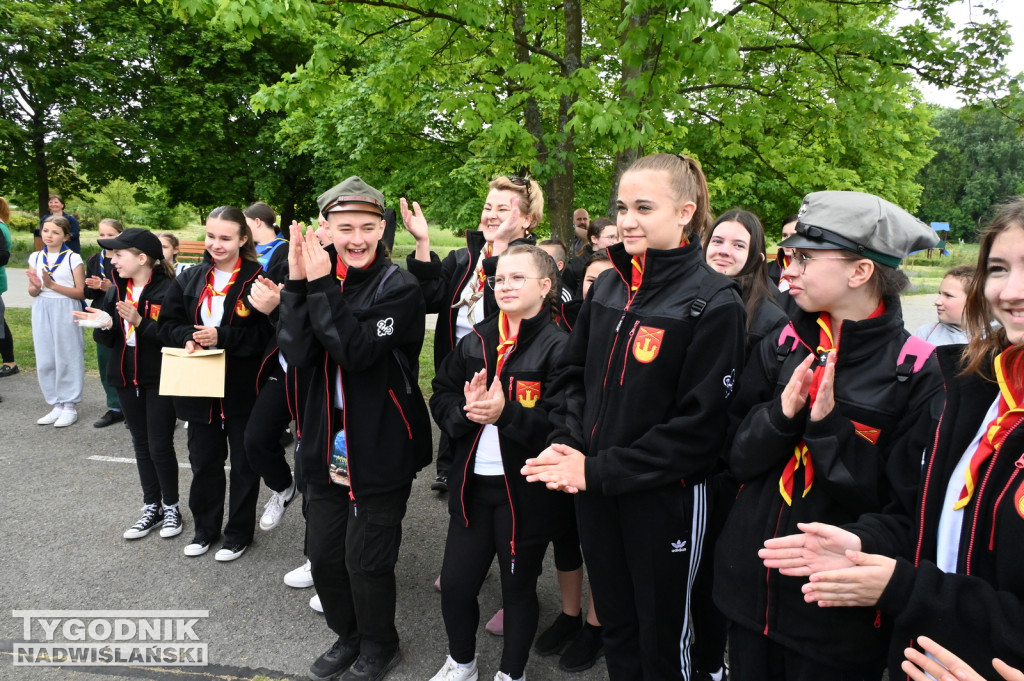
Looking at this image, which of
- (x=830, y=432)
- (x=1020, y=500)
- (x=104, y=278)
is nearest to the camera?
(x=1020, y=500)

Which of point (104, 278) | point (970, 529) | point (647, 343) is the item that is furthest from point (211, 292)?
point (970, 529)

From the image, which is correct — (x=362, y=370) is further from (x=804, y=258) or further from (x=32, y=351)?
(x=32, y=351)

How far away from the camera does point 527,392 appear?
303 centimetres

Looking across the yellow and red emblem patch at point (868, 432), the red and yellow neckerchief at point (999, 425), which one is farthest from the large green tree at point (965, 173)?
the red and yellow neckerchief at point (999, 425)

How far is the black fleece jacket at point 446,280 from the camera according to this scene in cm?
427

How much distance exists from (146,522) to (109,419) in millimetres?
2910

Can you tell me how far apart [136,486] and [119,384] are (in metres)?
1.26

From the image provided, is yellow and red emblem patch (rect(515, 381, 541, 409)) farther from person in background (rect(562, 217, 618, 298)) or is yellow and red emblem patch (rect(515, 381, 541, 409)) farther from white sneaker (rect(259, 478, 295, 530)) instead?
white sneaker (rect(259, 478, 295, 530))

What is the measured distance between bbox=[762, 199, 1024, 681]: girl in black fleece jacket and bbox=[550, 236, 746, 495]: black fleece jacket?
66 centimetres

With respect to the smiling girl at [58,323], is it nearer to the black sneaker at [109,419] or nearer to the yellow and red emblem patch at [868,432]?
the black sneaker at [109,419]

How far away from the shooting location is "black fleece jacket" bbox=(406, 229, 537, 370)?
4273 millimetres

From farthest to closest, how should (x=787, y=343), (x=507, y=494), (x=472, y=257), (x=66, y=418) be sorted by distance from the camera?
1. (x=66, y=418)
2. (x=472, y=257)
3. (x=507, y=494)
4. (x=787, y=343)

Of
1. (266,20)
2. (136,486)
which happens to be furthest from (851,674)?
(266,20)

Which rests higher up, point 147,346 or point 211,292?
point 211,292
